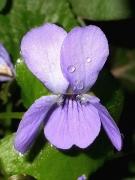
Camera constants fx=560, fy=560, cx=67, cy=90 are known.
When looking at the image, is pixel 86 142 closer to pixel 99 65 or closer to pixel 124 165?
pixel 99 65

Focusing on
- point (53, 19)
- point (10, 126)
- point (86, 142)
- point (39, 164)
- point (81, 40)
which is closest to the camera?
point (81, 40)

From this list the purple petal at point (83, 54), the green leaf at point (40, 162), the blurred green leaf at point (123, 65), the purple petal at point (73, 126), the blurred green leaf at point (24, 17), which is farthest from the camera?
the blurred green leaf at point (123, 65)

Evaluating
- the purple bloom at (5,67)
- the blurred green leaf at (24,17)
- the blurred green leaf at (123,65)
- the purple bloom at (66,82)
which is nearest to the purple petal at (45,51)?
the purple bloom at (66,82)

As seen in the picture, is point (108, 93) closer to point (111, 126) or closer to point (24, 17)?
point (111, 126)

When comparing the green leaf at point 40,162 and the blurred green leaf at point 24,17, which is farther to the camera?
the blurred green leaf at point 24,17

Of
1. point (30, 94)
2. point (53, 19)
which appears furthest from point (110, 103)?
point (53, 19)

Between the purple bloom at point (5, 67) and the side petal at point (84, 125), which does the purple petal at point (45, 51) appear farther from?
the purple bloom at point (5, 67)
